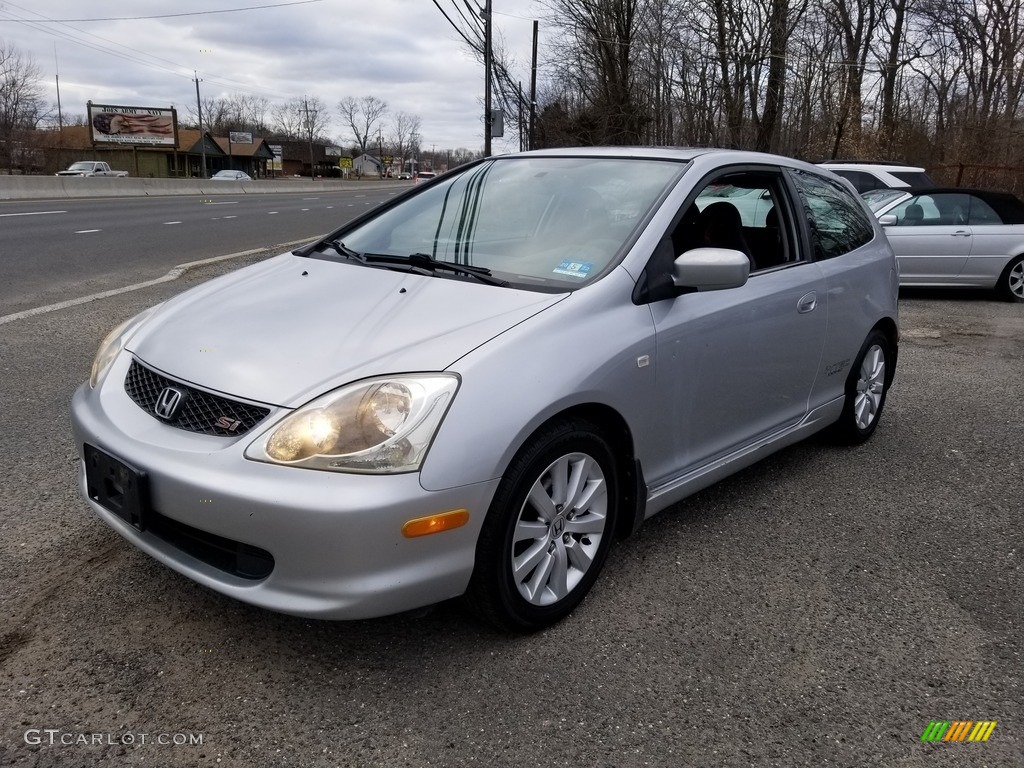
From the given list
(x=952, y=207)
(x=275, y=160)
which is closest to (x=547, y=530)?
(x=952, y=207)

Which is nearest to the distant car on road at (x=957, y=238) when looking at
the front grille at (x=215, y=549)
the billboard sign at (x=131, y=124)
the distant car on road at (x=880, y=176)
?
the distant car on road at (x=880, y=176)

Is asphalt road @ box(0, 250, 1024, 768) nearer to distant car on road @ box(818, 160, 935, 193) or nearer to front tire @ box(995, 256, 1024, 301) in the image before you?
front tire @ box(995, 256, 1024, 301)

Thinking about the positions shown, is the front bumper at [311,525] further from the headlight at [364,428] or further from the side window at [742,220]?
the side window at [742,220]

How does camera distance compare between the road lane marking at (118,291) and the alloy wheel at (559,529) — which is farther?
the road lane marking at (118,291)

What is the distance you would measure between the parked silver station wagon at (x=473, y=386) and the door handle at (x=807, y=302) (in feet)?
0.07

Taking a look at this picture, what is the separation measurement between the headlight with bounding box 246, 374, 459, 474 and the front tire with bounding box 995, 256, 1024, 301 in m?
10.4

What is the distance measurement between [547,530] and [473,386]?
586mm

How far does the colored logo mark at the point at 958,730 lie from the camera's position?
7.62 feet

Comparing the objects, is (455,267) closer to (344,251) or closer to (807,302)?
(344,251)

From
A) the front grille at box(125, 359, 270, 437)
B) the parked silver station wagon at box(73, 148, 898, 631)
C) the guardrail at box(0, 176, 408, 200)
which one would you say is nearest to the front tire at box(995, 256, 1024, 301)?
the parked silver station wagon at box(73, 148, 898, 631)

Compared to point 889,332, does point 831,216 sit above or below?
above

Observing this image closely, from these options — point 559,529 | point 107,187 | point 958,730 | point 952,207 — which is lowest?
point 958,730

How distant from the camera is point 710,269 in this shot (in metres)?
2.97

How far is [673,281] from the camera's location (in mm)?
3066
